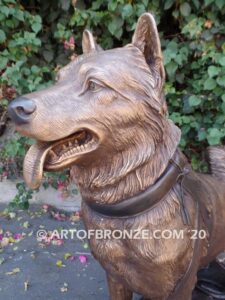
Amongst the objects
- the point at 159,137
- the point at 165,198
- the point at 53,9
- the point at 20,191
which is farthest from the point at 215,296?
the point at 53,9

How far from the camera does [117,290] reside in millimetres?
1730

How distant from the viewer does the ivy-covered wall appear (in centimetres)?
255

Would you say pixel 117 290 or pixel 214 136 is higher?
pixel 214 136

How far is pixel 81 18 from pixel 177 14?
0.59 meters

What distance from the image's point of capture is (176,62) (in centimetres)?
259

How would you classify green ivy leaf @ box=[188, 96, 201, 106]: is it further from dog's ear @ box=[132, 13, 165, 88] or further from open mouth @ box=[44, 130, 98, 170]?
open mouth @ box=[44, 130, 98, 170]

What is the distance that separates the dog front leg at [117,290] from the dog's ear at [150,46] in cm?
84

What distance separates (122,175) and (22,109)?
376mm

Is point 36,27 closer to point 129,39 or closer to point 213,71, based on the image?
point 129,39

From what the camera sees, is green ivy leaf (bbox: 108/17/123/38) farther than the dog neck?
Yes

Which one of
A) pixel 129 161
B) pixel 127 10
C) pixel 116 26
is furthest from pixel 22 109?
pixel 116 26

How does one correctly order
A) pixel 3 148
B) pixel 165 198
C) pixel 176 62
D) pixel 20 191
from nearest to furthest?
pixel 165 198
pixel 176 62
pixel 20 191
pixel 3 148

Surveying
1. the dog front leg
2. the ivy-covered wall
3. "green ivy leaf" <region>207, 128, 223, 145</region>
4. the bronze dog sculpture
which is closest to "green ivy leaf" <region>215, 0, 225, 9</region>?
the ivy-covered wall

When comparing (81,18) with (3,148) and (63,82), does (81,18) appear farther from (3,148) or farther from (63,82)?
(63,82)
